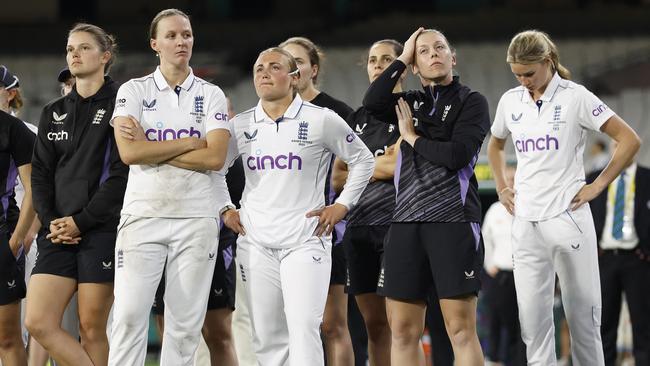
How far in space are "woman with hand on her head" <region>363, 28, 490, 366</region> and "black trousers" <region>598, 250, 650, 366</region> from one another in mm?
4004

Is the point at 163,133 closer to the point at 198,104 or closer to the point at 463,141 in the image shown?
the point at 198,104

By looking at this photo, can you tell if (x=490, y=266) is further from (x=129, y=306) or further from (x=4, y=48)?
(x=4, y=48)

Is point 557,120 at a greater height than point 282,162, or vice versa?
point 557,120

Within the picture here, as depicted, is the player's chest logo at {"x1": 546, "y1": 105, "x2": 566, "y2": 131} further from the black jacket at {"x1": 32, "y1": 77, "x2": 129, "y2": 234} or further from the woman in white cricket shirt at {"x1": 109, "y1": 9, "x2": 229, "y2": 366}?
the black jacket at {"x1": 32, "y1": 77, "x2": 129, "y2": 234}

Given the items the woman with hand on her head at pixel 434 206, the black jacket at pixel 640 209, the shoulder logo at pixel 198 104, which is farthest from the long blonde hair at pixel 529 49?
the black jacket at pixel 640 209

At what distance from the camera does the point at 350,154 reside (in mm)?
7328

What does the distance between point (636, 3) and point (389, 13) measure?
481 centimetres

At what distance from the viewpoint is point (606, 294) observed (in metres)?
10.9

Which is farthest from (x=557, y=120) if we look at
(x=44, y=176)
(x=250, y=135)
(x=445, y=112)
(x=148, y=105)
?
(x=44, y=176)

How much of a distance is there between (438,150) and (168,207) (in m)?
1.71

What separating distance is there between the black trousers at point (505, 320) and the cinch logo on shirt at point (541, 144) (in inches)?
214

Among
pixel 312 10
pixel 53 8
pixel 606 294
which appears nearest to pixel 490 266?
pixel 606 294

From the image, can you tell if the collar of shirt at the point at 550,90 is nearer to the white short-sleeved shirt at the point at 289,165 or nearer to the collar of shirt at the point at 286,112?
the white short-sleeved shirt at the point at 289,165

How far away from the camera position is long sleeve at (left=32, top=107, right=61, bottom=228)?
7250 mm
